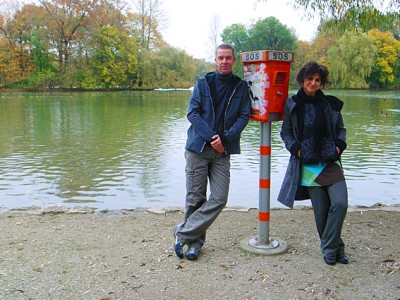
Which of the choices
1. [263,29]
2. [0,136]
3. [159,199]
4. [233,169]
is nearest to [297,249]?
[159,199]

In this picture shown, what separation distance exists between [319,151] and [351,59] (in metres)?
53.9

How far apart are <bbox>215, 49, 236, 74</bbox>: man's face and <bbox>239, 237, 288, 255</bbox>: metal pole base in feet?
5.54

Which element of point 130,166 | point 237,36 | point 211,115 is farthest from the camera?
point 237,36

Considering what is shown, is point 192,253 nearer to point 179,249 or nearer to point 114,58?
point 179,249

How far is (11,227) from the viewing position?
5.15 metres

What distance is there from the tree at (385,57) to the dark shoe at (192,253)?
63.1 m

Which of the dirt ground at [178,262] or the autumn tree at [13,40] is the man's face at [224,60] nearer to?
the dirt ground at [178,262]

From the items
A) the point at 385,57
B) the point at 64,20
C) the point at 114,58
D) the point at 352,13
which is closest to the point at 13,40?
the point at 64,20

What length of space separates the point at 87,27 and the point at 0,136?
1846 inches

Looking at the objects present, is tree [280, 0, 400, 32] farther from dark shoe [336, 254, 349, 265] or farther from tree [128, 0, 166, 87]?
tree [128, 0, 166, 87]

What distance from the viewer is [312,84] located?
12.8 feet

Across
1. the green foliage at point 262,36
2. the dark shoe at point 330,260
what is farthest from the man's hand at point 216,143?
the green foliage at point 262,36

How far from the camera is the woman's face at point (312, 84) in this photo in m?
3.87

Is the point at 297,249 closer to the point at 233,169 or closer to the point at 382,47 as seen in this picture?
the point at 233,169
